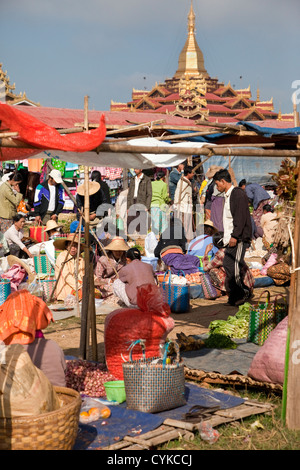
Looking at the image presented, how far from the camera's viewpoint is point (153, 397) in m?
4.68

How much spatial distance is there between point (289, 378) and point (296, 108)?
285 centimetres

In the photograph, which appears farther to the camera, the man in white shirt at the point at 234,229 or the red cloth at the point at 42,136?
the man in white shirt at the point at 234,229

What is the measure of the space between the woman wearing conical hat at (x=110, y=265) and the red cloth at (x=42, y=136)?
4998 millimetres

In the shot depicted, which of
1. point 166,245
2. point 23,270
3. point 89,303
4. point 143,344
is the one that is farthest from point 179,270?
point 143,344

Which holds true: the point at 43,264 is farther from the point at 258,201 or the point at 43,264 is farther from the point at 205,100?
the point at 205,100

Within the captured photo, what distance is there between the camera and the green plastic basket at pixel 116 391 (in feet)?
16.5

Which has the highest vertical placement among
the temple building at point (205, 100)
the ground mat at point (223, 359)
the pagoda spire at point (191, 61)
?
the pagoda spire at point (191, 61)

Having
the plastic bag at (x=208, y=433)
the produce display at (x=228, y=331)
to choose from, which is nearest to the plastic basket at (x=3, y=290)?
the produce display at (x=228, y=331)

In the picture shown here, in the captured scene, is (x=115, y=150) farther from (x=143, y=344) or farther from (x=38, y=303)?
(x=143, y=344)

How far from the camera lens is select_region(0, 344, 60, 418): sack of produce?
3549 millimetres

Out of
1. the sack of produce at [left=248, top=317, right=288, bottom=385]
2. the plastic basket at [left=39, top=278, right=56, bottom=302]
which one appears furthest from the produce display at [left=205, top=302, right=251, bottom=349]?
the plastic basket at [left=39, top=278, right=56, bottom=302]

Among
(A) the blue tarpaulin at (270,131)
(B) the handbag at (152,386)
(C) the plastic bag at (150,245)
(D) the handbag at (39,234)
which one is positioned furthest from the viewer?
(D) the handbag at (39,234)

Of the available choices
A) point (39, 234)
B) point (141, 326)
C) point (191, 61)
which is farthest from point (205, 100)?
point (141, 326)

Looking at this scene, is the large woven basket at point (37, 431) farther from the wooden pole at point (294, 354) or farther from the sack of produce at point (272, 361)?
the sack of produce at point (272, 361)
